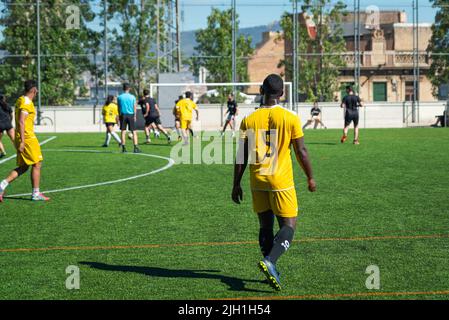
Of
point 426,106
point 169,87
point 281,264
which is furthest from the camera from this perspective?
point 426,106

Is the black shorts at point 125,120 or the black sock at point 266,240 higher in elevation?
the black shorts at point 125,120

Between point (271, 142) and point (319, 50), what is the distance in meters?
51.7

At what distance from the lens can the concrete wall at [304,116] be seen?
4522cm

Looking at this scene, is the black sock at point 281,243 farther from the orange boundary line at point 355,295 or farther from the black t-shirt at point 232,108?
the black t-shirt at point 232,108

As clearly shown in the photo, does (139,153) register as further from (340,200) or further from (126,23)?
(126,23)

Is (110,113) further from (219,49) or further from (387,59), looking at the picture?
(387,59)

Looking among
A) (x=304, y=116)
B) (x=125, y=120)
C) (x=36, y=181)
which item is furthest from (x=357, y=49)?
(x=36, y=181)

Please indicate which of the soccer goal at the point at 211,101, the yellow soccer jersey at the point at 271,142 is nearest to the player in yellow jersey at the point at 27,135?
the yellow soccer jersey at the point at 271,142

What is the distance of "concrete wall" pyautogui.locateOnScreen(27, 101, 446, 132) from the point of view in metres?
45.2

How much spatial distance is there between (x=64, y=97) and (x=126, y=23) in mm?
6480

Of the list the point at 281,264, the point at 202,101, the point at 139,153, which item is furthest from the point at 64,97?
the point at 281,264

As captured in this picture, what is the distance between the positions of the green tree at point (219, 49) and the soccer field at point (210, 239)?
35.1 m

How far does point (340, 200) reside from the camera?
40.3 feet

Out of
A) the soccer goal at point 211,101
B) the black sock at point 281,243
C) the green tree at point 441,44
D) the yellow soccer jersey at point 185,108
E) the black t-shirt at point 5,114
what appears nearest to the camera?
the black sock at point 281,243
